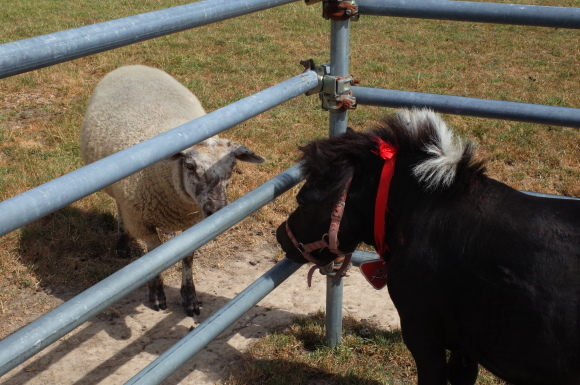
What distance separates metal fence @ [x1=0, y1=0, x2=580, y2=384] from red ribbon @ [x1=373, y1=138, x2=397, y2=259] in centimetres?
45

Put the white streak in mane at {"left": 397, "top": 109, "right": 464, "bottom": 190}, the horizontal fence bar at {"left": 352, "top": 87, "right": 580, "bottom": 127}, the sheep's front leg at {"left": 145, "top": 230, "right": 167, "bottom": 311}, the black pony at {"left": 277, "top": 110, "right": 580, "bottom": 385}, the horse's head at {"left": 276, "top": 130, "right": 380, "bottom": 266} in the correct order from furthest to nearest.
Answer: the sheep's front leg at {"left": 145, "top": 230, "right": 167, "bottom": 311} < the horizontal fence bar at {"left": 352, "top": 87, "right": 580, "bottom": 127} < the horse's head at {"left": 276, "top": 130, "right": 380, "bottom": 266} < the white streak in mane at {"left": 397, "top": 109, "right": 464, "bottom": 190} < the black pony at {"left": 277, "top": 110, "right": 580, "bottom": 385}

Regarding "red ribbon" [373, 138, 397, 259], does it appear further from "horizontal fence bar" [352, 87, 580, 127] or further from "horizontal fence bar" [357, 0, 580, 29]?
"horizontal fence bar" [357, 0, 580, 29]

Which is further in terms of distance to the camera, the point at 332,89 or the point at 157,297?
the point at 157,297

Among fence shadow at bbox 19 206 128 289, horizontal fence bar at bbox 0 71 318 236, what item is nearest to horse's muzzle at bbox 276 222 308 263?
horizontal fence bar at bbox 0 71 318 236

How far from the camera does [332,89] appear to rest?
279cm

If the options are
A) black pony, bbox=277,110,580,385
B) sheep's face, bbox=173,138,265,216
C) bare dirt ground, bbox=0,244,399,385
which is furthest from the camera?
sheep's face, bbox=173,138,265,216

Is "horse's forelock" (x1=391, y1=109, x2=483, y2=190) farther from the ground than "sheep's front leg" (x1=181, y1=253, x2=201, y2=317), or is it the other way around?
"horse's forelock" (x1=391, y1=109, x2=483, y2=190)

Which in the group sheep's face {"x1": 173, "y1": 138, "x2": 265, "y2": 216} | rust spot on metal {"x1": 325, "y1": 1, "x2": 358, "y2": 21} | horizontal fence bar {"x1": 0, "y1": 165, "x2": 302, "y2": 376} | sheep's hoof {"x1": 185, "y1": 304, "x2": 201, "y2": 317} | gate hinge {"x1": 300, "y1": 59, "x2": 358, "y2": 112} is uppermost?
rust spot on metal {"x1": 325, "y1": 1, "x2": 358, "y2": 21}

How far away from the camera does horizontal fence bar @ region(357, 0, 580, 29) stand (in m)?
2.46

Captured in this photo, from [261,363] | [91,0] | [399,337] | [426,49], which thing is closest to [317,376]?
[261,363]

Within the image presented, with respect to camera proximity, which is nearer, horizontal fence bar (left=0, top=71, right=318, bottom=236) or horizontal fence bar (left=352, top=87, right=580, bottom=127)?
horizontal fence bar (left=0, top=71, right=318, bottom=236)

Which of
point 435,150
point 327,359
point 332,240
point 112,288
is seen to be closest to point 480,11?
point 435,150

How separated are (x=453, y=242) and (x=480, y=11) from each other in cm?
97

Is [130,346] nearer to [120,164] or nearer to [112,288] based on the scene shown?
[112,288]
